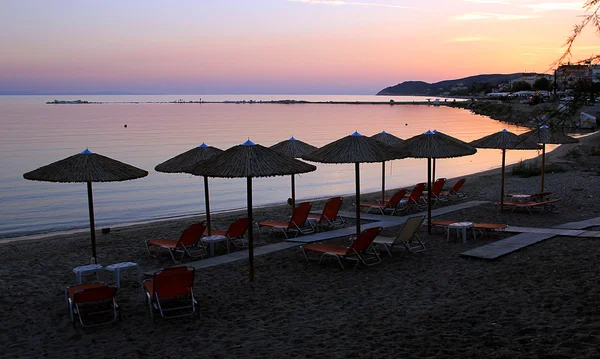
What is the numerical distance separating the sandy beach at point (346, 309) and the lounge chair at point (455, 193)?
5134 mm

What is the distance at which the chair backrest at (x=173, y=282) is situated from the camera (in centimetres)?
618

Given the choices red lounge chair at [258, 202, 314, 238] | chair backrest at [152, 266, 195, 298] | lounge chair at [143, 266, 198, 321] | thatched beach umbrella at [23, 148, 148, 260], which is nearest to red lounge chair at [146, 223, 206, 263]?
thatched beach umbrella at [23, 148, 148, 260]

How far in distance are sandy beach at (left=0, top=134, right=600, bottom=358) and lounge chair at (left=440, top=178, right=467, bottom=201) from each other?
513 cm

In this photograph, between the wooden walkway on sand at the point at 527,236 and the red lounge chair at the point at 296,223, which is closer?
the wooden walkway on sand at the point at 527,236

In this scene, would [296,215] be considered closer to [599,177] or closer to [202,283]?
[202,283]

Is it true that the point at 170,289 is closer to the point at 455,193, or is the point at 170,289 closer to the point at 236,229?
the point at 236,229

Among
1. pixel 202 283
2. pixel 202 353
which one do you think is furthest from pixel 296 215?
pixel 202 353

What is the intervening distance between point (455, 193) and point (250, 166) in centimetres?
922

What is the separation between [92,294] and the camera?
19.7 feet

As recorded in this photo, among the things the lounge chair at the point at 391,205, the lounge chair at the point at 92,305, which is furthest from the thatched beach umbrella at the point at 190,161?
the lounge chair at the point at 391,205

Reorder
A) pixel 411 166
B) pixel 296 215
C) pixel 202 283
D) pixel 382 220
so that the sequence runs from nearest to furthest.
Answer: pixel 202 283, pixel 296 215, pixel 382 220, pixel 411 166

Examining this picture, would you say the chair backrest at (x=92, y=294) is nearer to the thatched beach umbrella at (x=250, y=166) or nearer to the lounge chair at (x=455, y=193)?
the thatched beach umbrella at (x=250, y=166)

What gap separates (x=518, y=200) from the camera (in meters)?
13.8

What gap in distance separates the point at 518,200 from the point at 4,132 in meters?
55.5
